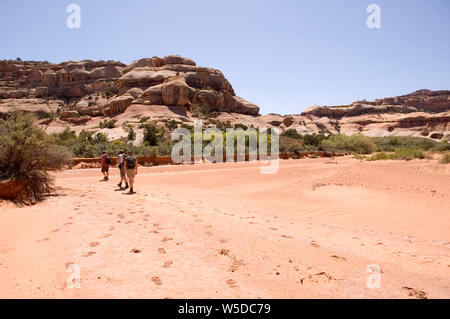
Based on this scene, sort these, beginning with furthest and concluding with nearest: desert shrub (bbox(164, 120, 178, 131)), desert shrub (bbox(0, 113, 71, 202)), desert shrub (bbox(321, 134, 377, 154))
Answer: desert shrub (bbox(164, 120, 178, 131)) < desert shrub (bbox(321, 134, 377, 154)) < desert shrub (bbox(0, 113, 71, 202))

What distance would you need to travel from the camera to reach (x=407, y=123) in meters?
59.0

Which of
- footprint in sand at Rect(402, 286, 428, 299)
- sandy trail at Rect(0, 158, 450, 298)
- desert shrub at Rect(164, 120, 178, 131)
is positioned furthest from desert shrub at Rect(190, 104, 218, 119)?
footprint in sand at Rect(402, 286, 428, 299)

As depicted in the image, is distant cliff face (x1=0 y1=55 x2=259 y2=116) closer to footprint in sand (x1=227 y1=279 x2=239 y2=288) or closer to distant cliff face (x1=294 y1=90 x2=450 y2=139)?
distant cliff face (x1=294 y1=90 x2=450 y2=139)

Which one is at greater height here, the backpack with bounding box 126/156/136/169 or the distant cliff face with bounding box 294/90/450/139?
the distant cliff face with bounding box 294/90/450/139

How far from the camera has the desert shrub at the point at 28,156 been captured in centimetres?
696

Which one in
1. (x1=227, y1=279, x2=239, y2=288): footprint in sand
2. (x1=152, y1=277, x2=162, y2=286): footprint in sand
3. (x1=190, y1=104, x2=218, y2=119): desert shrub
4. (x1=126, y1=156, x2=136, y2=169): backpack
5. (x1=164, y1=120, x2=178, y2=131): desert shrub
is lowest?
(x1=227, y1=279, x2=239, y2=288): footprint in sand

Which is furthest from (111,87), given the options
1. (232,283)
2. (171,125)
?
(232,283)

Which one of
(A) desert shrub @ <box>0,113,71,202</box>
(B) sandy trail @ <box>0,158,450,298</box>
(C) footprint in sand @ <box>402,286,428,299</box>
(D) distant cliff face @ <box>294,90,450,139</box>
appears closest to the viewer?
(C) footprint in sand @ <box>402,286,428,299</box>

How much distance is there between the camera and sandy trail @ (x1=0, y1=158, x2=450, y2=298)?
3.01 metres

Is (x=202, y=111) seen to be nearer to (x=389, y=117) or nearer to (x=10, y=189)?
(x=10, y=189)

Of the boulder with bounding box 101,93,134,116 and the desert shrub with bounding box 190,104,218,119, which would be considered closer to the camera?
the boulder with bounding box 101,93,134,116

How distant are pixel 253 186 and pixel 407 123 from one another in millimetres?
60108

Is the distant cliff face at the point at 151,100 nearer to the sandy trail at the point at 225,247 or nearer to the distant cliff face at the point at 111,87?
the distant cliff face at the point at 111,87
